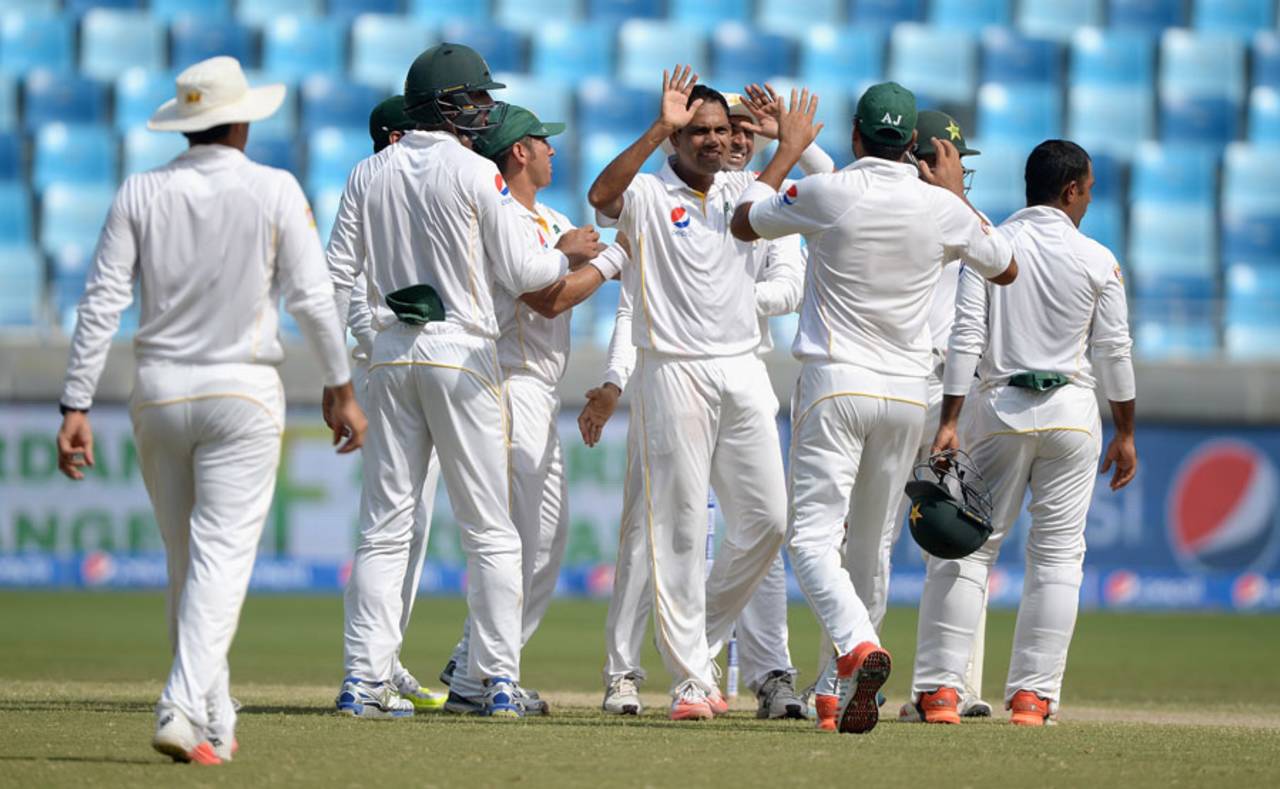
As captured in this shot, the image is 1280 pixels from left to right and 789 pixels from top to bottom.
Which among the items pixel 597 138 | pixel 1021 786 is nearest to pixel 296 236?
pixel 1021 786

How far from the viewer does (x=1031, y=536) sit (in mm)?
7582

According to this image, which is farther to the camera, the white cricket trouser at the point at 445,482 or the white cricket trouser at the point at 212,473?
the white cricket trouser at the point at 445,482

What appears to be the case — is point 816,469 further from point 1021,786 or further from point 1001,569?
point 1001,569

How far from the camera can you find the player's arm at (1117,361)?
7547mm

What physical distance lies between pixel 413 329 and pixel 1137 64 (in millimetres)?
15516

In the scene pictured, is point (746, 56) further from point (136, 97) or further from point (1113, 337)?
point (1113, 337)

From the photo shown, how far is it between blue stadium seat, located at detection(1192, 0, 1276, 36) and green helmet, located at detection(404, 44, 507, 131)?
16.3 metres

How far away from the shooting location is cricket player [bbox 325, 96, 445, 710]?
7234mm

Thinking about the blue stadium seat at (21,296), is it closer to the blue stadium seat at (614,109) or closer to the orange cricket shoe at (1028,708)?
the blue stadium seat at (614,109)

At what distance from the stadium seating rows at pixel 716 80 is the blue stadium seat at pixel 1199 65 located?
0.08ft

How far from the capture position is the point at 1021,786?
513cm

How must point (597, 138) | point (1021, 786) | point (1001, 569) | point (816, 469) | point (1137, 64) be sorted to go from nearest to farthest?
point (1021, 786)
point (816, 469)
point (1001, 569)
point (597, 138)
point (1137, 64)

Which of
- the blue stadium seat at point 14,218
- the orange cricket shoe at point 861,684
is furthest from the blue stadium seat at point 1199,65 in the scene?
the orange cricket shoe at point 861,684

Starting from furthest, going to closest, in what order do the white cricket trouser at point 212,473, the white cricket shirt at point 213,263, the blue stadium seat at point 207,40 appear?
the blue stadium seat at point 207,40 < the white cricket shirt at point 213,263 < the white cricket trouser at point 212,473
